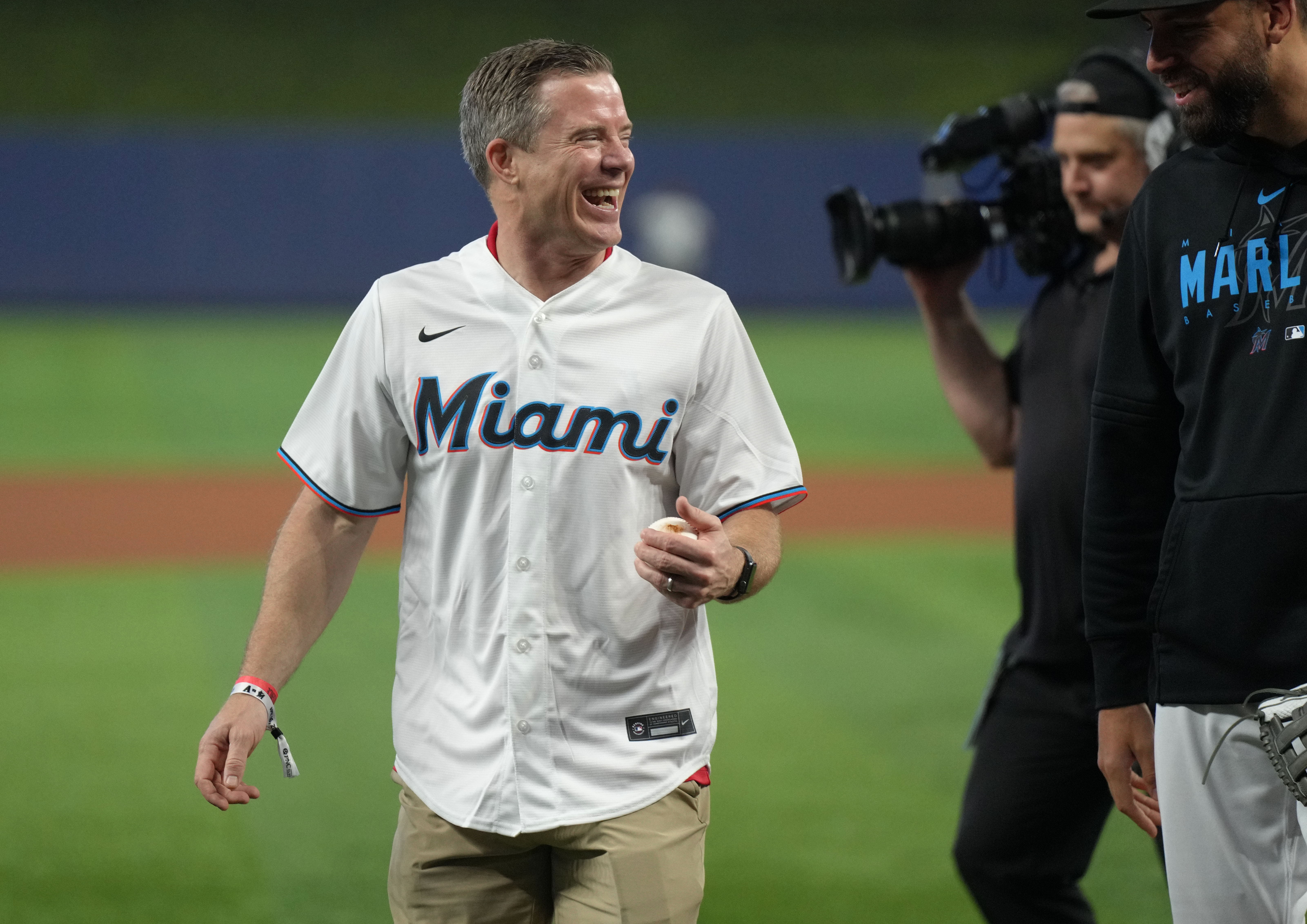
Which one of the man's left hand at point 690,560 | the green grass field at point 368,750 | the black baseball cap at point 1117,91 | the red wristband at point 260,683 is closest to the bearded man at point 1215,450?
the man's left hand at point 690,560

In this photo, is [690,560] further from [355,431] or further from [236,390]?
[236,390]

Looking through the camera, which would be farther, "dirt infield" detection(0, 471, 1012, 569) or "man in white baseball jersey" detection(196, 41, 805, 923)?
"dirt infield" detection(0, 471, 1012, 569)

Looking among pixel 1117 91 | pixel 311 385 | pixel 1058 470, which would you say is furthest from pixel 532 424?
pixel 311 385

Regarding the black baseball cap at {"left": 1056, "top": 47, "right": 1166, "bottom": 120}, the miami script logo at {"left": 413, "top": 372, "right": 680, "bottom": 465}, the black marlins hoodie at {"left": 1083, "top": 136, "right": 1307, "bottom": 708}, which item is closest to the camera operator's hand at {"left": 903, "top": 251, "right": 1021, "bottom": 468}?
the black baseball cap at {"left": 1056, "top": 47, "right": 1166, "bottom": 120}

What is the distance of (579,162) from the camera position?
9.76 feet

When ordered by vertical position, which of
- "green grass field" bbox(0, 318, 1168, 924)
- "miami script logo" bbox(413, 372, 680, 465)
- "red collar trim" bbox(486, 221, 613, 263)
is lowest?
"green grass field" bbox(0, 318, 1168, 924)

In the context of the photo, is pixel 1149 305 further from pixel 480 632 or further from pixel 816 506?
pixel 816 506

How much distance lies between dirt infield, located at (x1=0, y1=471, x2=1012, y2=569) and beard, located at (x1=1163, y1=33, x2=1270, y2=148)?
8.10 m

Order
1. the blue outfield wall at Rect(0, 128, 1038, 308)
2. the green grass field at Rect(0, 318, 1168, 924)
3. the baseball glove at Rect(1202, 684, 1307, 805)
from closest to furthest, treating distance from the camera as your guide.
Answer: the baseball glove at Rect(1202, 684, 1307, 805)
the green grass field at Rect(0, 318, 1168, 924)
the blue outfield wall at Rect(0, 128, 1038, 308)

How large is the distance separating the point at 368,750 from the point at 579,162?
4267 millimetres

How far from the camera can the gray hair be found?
3.01 metres

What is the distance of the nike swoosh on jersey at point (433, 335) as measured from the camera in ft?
10.1

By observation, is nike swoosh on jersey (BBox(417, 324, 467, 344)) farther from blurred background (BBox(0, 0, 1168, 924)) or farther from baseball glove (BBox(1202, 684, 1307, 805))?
blurred background (BBox(0, 0, 1168, 924))

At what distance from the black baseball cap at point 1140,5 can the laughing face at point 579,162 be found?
92cm
